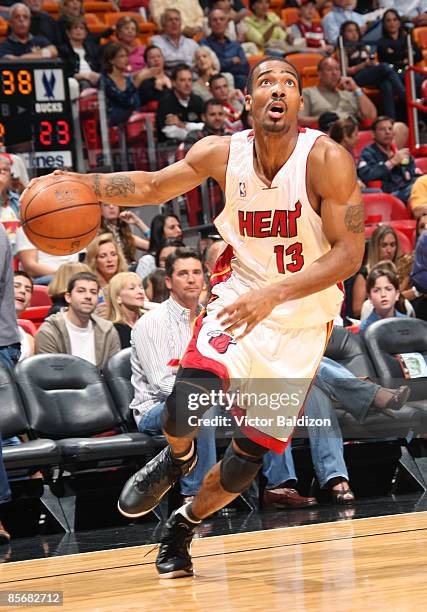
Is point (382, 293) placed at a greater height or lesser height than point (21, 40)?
lesser

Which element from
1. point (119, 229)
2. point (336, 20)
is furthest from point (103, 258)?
point (336, 20)

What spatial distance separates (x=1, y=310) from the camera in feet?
19.6

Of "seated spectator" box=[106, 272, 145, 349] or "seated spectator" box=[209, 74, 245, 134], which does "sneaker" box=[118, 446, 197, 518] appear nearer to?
"seated spectator" box=[106, 272, 145, 349]

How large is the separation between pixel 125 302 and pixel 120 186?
284 cm

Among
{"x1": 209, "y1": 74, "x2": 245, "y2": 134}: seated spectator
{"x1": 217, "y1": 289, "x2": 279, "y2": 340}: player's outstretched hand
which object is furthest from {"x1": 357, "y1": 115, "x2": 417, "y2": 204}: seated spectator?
{"x1": 217, "y1": 289, "x2": 279, "y2": 340}: player's outstretched hand

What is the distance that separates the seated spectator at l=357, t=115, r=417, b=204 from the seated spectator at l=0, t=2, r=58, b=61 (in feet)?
10.8

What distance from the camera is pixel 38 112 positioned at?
364 inches

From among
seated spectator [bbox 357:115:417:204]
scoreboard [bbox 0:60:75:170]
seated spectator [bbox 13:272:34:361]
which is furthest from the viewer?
seated spectator [bbox 357:115:417:204]

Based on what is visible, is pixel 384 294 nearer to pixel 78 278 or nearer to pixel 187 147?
pixel 78 278

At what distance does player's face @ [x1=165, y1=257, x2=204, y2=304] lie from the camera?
6438mm

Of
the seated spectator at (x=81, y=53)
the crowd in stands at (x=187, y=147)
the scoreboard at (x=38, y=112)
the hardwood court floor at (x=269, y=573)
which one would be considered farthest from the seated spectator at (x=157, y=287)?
the seated spectator at (x=81, y=53)

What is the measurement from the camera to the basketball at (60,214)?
4.40 meters

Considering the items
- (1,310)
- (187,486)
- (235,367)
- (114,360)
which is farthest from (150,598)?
(114,360)

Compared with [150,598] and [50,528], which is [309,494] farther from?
[150,598]
